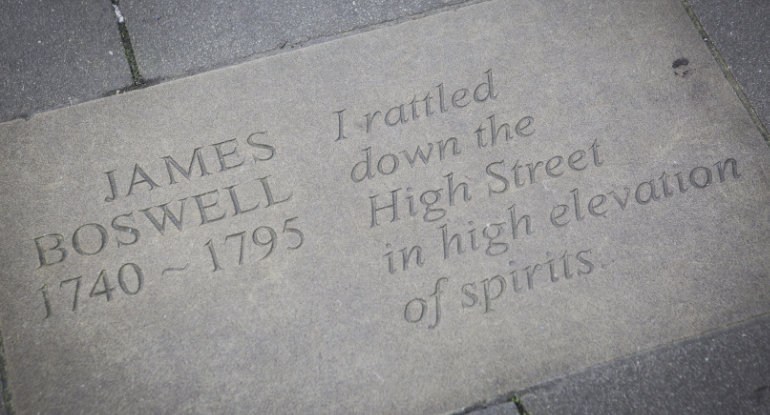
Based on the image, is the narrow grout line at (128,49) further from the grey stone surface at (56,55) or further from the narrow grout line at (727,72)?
the narrow grout line at (727,72)

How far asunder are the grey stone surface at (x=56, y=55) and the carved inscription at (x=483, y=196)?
0.93 meters

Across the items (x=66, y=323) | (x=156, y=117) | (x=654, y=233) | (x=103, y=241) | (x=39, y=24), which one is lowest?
(x=654, y=233)

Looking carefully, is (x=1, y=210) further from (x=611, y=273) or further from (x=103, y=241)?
(x=611, y=273)

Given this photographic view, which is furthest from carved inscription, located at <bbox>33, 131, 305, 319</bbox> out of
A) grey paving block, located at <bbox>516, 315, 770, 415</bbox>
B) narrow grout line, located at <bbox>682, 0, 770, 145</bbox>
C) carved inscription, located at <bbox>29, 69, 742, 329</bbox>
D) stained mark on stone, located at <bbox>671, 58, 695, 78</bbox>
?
narrow grout line, located at <bbox>682, 0, 770, 145</bbox>

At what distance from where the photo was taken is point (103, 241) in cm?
158

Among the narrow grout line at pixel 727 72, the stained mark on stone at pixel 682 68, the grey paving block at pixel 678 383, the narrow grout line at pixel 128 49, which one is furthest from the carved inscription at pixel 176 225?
the narrow grout line at pixel 727 72

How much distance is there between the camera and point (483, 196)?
5.31 feet

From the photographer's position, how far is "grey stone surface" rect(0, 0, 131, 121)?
173 cm

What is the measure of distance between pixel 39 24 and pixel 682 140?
2.44 metres

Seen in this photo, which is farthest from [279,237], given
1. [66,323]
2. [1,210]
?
[1,210]

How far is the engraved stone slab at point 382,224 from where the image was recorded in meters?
1.51

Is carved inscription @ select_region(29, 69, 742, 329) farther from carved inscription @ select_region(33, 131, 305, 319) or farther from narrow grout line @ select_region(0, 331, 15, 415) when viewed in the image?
narrow grout line @ select_region(0, 331, 15, 415)

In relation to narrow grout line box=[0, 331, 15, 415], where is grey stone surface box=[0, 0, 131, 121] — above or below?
above

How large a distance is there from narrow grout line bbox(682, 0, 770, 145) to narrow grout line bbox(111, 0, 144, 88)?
83.4 inches
